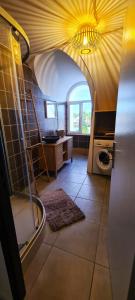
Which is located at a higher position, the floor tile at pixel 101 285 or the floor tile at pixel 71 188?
the floor tile at pixel 71 188

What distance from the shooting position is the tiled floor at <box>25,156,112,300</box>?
3.45ft

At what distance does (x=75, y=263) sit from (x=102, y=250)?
31 centimetres

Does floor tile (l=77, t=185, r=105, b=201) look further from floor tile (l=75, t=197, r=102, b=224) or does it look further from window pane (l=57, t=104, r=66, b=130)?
window pane (l=57, t=104, r=66, b=130)

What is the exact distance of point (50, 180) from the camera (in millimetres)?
2902

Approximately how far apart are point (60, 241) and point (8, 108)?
1858 mm

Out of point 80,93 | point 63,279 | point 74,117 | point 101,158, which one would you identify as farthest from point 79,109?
point 63,279

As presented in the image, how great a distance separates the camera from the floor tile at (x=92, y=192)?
2281mm

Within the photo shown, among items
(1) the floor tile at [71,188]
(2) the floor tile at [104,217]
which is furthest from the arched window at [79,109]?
(2) the floor tile at [104,217]

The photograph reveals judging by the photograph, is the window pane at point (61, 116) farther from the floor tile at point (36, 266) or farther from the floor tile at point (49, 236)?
the floor tile at point (36, 266)

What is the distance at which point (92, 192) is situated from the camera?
2.43m

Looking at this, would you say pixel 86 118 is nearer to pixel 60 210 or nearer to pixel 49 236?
pixel 60 210

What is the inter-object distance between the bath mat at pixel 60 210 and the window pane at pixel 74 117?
3.00 meters

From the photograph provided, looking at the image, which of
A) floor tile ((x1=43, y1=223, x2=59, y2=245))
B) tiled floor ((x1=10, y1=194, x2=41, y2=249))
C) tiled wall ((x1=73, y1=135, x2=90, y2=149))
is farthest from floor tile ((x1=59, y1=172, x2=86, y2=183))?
tiled wall ((x1=73, y1=135, x2=90, y2=149))

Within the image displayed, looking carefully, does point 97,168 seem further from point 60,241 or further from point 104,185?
point 60,241
